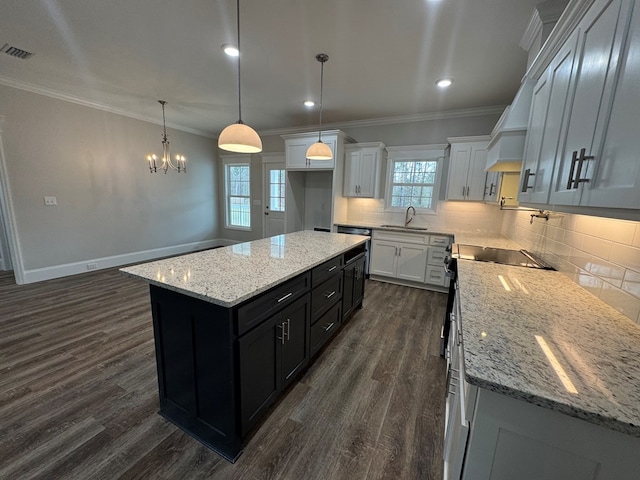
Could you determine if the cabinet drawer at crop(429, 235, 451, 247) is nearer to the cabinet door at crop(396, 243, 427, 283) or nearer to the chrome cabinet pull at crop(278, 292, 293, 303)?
the cabinet door at crop(396, 243, 427, 283)

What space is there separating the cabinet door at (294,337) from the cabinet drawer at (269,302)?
0.24 feet

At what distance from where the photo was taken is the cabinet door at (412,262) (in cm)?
396

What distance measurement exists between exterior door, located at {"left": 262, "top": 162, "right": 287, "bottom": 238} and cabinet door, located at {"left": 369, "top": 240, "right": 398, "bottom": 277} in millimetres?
2280

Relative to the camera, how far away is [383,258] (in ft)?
14.0

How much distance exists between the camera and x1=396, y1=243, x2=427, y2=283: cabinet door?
396 centimetres

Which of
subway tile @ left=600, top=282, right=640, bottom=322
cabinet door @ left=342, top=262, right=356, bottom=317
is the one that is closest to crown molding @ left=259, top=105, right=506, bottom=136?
cabinet door @ left=342, top=262, right=356, bottom=317

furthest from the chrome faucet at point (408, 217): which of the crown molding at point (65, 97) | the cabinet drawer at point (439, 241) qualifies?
the crown molding at point (65, 97)

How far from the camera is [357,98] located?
11.9ft

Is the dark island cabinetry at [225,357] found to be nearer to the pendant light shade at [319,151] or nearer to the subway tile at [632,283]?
the pendant light shade at [319,151]

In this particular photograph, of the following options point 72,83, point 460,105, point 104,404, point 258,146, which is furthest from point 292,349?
point 72,83

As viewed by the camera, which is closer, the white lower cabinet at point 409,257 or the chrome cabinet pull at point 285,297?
the chrome cabinet pull at point 285,297

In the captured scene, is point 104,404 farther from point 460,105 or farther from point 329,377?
point 460,105

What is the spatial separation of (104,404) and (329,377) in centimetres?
158

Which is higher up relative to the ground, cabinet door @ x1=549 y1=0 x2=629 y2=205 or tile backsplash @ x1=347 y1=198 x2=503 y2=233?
cabinet door @ x1=549 y1=0 x2=629 y2=205
